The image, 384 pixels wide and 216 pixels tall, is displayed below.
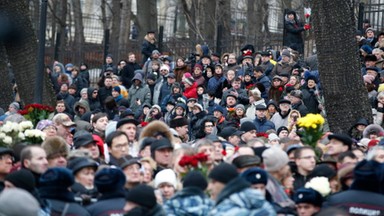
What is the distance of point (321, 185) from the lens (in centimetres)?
1447

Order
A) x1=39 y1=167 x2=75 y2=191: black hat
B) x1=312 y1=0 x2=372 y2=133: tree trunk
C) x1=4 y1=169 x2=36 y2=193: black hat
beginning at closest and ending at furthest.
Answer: x1=4 y1=169 x2=36 y2=193: black hat
x1=39 y1=167 x2=75 y2=191: black hat
x1=312 y1=0 x2=372 y2=133: tree trunk

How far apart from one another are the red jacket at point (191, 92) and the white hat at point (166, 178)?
42.2ft

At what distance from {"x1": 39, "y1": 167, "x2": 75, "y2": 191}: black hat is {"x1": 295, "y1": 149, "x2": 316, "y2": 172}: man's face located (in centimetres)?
315

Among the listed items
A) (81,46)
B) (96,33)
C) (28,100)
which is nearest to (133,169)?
(28,100)

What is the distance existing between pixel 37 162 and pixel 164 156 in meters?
→ 2.05

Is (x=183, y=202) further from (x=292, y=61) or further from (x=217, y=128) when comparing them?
(x=292, y=61)

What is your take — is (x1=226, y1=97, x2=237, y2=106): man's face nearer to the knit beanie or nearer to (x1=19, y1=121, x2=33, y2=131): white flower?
(x1=19, y1=121, x2=33, y2=131): white flower

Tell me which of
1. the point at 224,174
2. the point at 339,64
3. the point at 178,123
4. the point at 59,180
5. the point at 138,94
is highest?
the point at 339,64

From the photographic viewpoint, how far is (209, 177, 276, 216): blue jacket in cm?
1209

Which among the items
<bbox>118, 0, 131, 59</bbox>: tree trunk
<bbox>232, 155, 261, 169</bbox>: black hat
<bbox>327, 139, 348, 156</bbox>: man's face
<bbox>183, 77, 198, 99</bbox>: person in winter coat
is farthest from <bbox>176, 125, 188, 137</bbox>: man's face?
<bbox>118, 0, 131, 59</bbox>: tree trunk

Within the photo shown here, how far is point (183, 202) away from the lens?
1260 centimetres

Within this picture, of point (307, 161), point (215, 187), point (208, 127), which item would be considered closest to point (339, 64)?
point (208, 127)

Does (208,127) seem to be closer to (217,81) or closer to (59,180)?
(217,81)

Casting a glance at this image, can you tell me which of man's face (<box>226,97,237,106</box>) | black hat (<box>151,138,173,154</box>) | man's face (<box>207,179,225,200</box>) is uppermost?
man's face (<box>207,179,225,200</box>)
